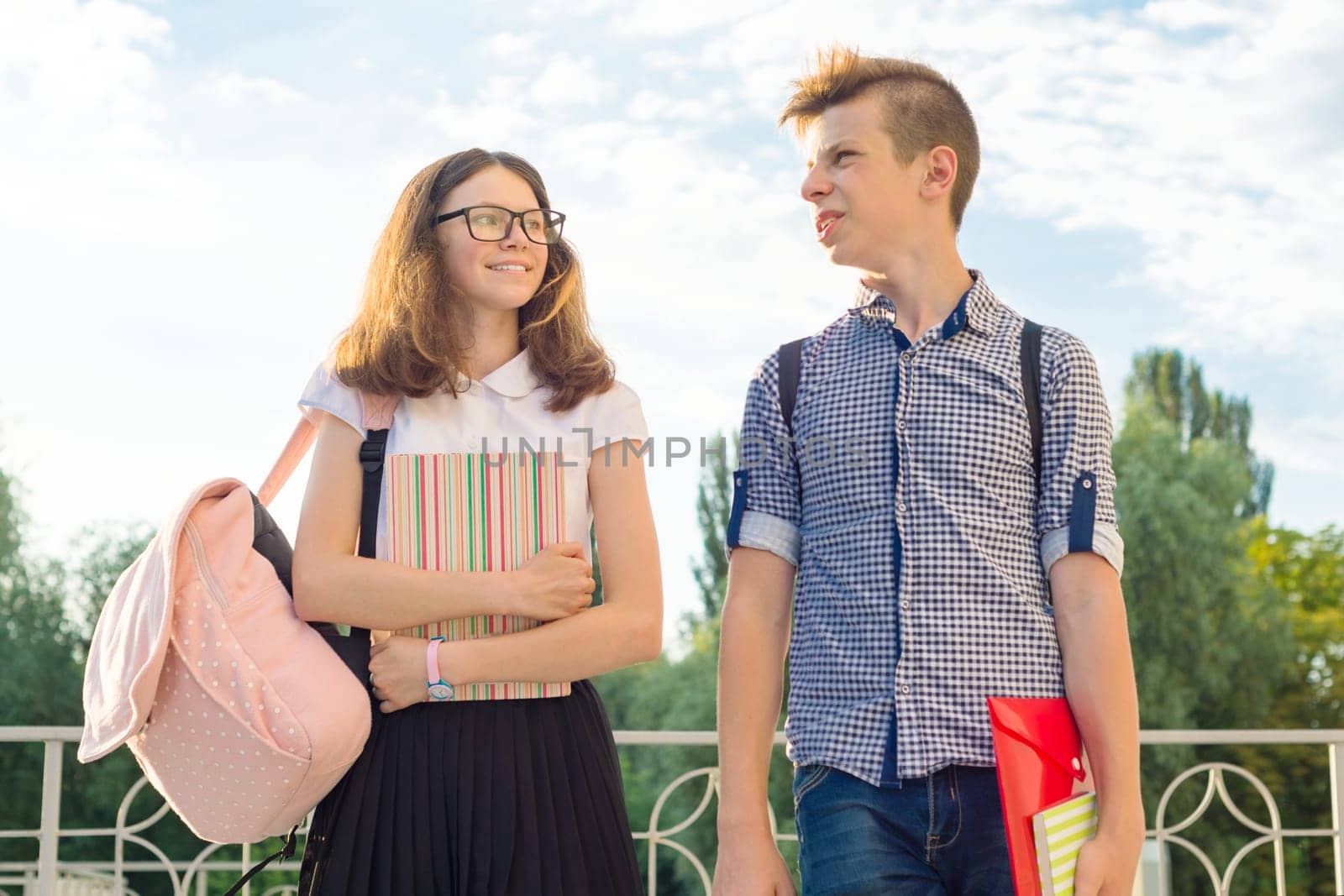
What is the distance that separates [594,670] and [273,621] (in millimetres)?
473

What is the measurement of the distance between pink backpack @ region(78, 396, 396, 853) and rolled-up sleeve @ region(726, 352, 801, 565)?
60cm

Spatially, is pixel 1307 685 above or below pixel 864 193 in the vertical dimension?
below

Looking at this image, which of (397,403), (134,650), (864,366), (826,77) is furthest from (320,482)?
(826,77)

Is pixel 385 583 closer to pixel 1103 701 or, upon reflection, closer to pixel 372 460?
pixel 372 460

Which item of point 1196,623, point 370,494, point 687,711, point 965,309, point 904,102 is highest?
point 904,102

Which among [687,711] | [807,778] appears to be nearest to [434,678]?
[807,778]

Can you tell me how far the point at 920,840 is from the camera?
162cm

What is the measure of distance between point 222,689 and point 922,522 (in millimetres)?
1001

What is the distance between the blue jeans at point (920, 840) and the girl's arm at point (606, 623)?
1.31 feet

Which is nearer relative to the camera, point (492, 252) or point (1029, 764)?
point (1029, 764)

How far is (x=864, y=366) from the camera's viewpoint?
1.88 meters

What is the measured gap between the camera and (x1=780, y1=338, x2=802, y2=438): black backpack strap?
1.91 metres

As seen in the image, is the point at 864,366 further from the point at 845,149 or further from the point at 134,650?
the point at 134,650

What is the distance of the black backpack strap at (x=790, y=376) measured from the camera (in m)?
1.91
